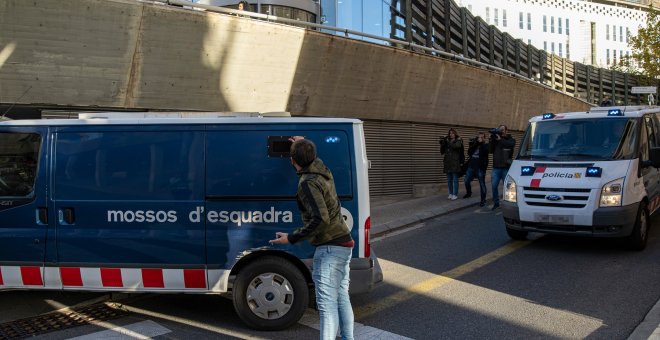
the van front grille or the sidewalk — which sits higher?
the van front grille

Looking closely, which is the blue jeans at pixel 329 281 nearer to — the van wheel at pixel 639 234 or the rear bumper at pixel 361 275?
the rear bumper at pixel 361 275

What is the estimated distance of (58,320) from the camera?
5.20 metres

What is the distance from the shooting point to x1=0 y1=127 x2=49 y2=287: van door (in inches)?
194

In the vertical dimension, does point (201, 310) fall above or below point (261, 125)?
below

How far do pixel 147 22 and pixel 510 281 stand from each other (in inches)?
299

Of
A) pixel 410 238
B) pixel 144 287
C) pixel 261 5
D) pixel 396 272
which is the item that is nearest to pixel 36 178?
pixel 144 287

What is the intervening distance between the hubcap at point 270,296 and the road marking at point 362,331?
345 millimetres

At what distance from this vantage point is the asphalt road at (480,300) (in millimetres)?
4832

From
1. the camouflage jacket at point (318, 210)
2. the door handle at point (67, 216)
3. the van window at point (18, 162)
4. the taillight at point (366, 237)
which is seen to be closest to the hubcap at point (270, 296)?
the taillight at point (366, 237)

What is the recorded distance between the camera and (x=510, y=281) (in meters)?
6.39

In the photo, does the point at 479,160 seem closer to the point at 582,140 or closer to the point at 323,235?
the point at 582,140

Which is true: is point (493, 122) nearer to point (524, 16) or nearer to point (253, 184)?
point (253, 184)

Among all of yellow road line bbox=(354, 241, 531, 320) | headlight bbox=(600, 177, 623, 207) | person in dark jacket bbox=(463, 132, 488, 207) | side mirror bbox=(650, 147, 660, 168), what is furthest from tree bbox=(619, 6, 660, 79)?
yellow road line bbox=(354, 241, 531, 320)

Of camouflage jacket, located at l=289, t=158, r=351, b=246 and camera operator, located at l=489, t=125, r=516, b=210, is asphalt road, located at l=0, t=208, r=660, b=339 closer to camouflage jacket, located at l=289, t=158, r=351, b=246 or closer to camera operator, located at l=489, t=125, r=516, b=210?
camouflage jacket, located at l=289, t=158, r=351, b=246
